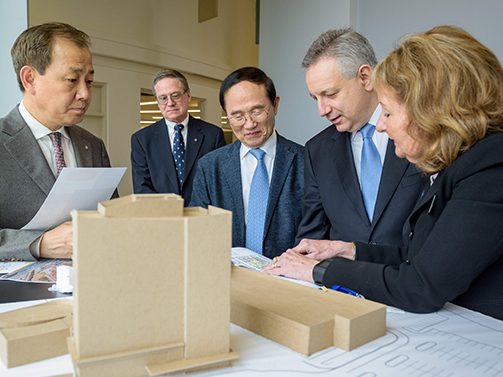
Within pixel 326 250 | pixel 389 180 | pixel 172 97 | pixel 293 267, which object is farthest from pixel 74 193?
pixel 172 97

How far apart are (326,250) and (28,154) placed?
1.30 m

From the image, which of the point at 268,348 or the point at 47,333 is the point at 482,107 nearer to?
the point at 268,348

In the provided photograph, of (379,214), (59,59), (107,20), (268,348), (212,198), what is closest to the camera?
(268,348)

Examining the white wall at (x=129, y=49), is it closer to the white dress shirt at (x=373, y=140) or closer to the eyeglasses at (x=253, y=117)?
the eyeglasses at (x=253, y=117)

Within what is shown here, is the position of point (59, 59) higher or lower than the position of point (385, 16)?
lower

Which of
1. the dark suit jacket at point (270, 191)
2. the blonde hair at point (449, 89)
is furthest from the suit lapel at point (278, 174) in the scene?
the blonde hair at point (449, 89)

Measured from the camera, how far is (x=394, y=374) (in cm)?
93

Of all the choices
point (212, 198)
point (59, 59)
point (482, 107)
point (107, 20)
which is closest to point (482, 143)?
point (482, 107)

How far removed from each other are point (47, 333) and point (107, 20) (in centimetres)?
534

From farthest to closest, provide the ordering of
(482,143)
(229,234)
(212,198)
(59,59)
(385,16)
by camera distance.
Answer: (385,16) → (212,198) → (59,59) → (482,143) → (229,234)

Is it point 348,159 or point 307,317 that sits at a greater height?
point 348,159

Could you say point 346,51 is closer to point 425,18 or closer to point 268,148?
point 268,148

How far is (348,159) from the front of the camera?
223cm

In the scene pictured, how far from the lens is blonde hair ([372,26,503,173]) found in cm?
133
